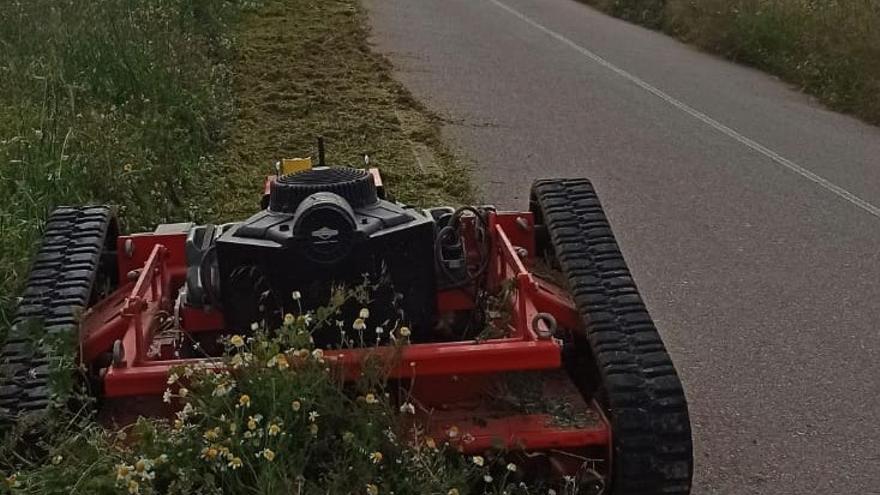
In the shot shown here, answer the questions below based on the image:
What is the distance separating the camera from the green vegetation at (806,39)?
492 inches

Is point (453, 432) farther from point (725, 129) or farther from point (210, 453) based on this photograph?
point (725, 129)

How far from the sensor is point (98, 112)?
25.3ft

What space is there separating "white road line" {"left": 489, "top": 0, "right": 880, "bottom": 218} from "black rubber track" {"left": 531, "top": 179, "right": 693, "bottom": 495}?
15.9ft

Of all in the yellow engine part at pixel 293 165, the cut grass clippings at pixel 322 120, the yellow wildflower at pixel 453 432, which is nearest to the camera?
the yellow wildflower at pixel 453 432

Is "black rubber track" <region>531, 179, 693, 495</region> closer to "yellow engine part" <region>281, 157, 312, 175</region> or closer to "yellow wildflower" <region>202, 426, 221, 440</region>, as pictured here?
"yellow wildflower" <region>202, 426, 221, 440</region>

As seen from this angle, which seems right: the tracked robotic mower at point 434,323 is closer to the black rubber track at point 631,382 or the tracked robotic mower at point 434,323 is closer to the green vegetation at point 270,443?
the black rubber track at point 631,382

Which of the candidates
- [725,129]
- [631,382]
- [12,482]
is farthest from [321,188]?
[725,129]

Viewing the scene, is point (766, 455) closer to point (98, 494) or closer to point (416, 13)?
point (98, 494)

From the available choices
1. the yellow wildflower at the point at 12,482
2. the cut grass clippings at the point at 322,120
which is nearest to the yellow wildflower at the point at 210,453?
the yellow wildflower at the point at 12,482

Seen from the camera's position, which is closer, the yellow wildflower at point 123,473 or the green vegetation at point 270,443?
the yellow wildflower at point 123,473

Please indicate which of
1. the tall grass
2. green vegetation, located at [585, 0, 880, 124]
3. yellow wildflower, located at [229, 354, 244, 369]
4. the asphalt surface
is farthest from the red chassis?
green vegetation, located at [585, 0, 880, 124]

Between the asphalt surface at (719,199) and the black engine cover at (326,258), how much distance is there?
4.46 ft

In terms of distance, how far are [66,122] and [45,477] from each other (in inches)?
169

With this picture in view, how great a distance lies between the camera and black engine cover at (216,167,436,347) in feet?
12.2
